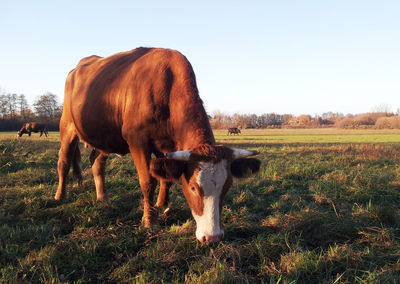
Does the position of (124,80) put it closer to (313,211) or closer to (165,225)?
(165,225)

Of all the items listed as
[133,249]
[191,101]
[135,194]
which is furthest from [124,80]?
[133,249]

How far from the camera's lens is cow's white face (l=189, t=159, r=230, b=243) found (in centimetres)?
298

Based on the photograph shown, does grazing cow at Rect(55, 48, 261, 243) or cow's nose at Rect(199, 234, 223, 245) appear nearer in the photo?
cow's nose at Rect(199, 234, 223, 245)

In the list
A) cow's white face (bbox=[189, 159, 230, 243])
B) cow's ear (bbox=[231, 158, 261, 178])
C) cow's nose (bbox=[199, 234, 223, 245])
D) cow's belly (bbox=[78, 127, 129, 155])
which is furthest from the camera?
cow's belly (bbox=[78, 127, 129, 155])

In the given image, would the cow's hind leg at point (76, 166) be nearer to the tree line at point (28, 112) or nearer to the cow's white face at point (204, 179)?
the cow's white face at point (204, 179)

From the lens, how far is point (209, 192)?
3031 mm

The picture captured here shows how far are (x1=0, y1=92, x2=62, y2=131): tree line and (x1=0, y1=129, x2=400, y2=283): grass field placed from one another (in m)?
59.9

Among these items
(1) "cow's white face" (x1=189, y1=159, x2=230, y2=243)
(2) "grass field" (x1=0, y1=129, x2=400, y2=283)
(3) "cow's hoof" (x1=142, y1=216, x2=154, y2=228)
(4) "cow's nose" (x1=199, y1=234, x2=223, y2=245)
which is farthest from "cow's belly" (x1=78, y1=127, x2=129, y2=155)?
(4) "cow's nose" (x1=199, y1=234, x2=223, y2=245)

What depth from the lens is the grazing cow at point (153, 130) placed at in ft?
10.1

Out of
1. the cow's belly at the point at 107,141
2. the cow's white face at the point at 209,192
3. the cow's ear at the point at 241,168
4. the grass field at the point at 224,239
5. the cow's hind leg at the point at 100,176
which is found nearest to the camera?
the grass field at the point at 224,239

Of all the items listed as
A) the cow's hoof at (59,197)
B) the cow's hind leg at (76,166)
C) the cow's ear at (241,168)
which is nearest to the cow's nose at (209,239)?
the cow's ear at (241,168)

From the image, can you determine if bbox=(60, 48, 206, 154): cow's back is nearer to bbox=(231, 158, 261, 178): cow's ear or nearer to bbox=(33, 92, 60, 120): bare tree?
bbox=(231, 158, 261, 178): cow's ear

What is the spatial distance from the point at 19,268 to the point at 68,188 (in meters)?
3.07

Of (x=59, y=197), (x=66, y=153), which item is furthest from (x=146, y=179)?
(x=66, y=153)
